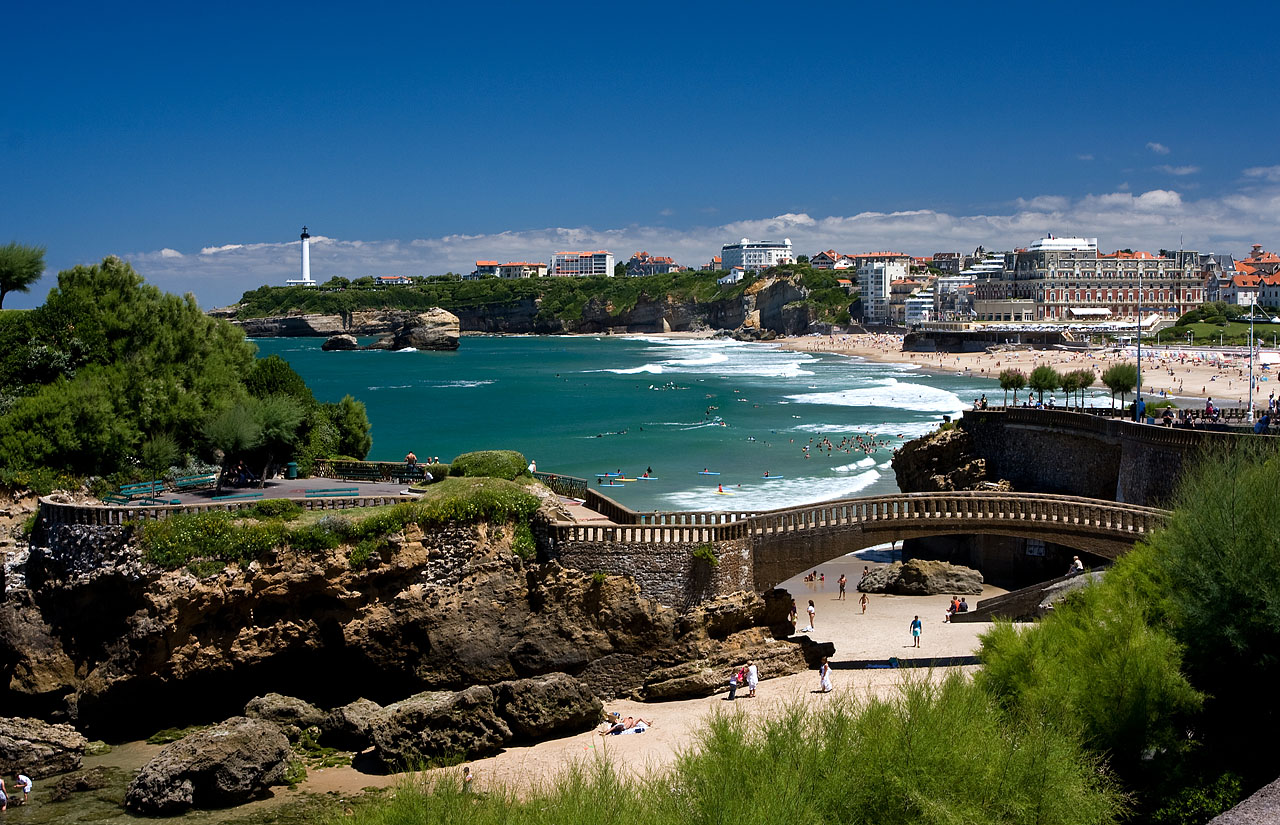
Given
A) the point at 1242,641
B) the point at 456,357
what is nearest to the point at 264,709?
the point at 1242,641

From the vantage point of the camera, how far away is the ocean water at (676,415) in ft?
183

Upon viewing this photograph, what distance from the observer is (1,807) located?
1970cm

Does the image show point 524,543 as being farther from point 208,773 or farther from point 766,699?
point 208,773

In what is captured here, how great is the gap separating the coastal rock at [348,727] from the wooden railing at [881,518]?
587 cm

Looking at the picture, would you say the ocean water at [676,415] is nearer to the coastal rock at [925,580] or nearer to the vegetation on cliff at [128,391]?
the coastal rock at [925,580]

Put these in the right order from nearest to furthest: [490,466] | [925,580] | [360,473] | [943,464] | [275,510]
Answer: [275,510]
[490,466]
[360,473]
[925,580]
[943,464]

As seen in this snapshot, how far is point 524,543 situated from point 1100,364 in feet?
326

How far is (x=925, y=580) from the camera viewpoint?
33844 mm

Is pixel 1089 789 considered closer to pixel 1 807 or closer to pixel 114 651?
pixel 1 807

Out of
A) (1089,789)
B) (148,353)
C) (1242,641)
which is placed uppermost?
(148,353)

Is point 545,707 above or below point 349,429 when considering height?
below

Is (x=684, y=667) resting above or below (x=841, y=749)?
below

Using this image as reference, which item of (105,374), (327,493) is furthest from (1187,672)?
(105,374)

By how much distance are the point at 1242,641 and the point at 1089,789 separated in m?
4.15
